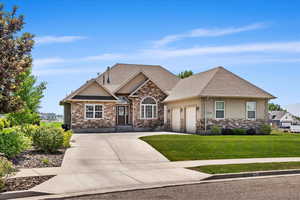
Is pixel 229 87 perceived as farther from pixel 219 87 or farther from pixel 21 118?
pixel 21 118

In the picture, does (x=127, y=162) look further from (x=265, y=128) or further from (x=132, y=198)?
(x=265, y=128)

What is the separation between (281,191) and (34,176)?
290 inches

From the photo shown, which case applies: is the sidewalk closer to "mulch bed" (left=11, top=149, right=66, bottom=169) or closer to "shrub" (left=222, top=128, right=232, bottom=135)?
"mulch bed" (left=11, top=149, right=66, bottom=169)

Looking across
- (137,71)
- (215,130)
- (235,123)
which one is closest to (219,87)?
(235,123)

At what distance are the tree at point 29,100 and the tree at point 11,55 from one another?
40.4 feet

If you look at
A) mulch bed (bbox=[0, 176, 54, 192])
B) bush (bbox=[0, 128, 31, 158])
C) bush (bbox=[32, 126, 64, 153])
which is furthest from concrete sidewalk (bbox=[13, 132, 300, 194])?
bush (bbox=[0, 128, 31, 158])

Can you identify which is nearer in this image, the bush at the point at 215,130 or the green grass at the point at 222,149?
the green grass at the point at 222,149

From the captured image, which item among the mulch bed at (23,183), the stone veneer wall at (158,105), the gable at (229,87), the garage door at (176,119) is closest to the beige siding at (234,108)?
the gable at (229,87)

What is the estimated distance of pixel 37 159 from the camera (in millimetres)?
14391

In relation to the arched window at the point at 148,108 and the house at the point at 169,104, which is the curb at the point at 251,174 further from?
the arched window at the point at 148,108

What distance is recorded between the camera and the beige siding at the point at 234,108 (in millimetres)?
29062

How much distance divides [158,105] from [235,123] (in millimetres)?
8759

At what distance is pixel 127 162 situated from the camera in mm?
14445

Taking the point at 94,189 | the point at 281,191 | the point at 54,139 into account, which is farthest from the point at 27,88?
the point at 281,191
